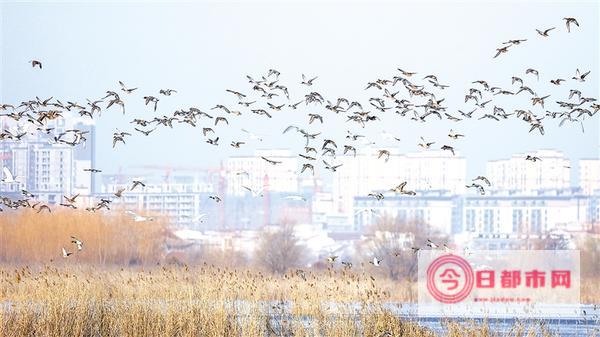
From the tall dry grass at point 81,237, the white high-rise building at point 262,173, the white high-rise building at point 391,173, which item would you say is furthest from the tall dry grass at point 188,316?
the white high-rise building at point 391,173

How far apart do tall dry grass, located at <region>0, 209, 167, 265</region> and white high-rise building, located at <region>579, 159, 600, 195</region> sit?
2808 inches

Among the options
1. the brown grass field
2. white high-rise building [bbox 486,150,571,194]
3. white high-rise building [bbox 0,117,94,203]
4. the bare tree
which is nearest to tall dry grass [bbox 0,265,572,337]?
the brown grass field

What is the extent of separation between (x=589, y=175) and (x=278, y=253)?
264 feet

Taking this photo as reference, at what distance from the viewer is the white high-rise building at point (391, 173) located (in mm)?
137625

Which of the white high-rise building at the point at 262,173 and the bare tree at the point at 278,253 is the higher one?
the white high-rise building at the point at 262,173

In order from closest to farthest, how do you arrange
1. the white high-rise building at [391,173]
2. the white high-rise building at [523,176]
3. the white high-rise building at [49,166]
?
the white high-rise building at [49,166] → the white high-rise building at [523,176] → the white high-rise building at [391,173]

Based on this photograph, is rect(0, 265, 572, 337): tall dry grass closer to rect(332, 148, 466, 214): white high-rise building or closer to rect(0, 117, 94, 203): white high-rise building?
rect(0, 117, 94, 203): white high-rise building

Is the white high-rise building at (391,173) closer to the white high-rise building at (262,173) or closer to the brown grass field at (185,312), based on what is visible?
the white high-rise building at (262,173)

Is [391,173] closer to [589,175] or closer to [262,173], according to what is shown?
[262,173]

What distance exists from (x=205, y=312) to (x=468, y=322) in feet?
12.0

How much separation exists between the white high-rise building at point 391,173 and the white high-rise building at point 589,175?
52.3ft

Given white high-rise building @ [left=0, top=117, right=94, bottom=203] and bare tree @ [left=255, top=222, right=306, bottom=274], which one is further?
white high-rise building @ [left=0, top=117, right=94, bottom=203]

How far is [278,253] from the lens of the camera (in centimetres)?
4338

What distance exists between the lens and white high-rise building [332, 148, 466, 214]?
452 feet
